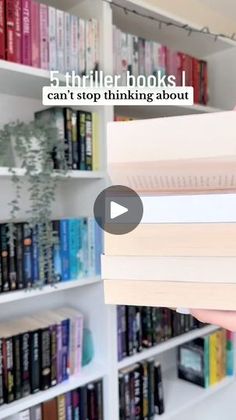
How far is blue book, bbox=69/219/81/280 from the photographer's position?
122 cm

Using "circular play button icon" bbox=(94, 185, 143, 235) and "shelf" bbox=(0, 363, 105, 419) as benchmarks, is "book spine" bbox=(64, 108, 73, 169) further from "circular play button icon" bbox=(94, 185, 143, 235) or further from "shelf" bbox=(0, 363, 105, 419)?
"circular play button icon" bbox=(94, 185, 143, 235)

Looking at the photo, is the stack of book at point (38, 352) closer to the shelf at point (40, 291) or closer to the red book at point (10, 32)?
the shelf at point (40, 291)

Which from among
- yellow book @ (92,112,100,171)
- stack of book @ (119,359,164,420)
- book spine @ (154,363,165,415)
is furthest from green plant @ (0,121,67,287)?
book spine @ (154,363,165,415)

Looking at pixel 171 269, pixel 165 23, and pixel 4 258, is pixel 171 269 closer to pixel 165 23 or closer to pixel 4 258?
pixel 4 258

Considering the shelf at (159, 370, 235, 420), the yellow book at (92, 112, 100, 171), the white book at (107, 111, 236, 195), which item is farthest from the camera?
the shelf at (159, 370, 235, 420)

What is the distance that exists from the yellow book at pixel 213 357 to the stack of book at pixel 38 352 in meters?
0.65

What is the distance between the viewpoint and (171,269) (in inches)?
13.8

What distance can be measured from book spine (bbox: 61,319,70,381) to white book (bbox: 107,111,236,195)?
98cm

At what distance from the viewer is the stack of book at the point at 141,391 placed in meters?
1.35

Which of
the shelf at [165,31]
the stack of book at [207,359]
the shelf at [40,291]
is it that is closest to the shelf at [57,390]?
the shelf at [40,291]

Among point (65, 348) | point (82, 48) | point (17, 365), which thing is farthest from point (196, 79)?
point (17, 365)

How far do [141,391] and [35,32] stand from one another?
4.08 ft

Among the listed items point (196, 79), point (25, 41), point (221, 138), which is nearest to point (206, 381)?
point (196, 79)

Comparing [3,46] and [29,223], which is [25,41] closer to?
[3,46]
